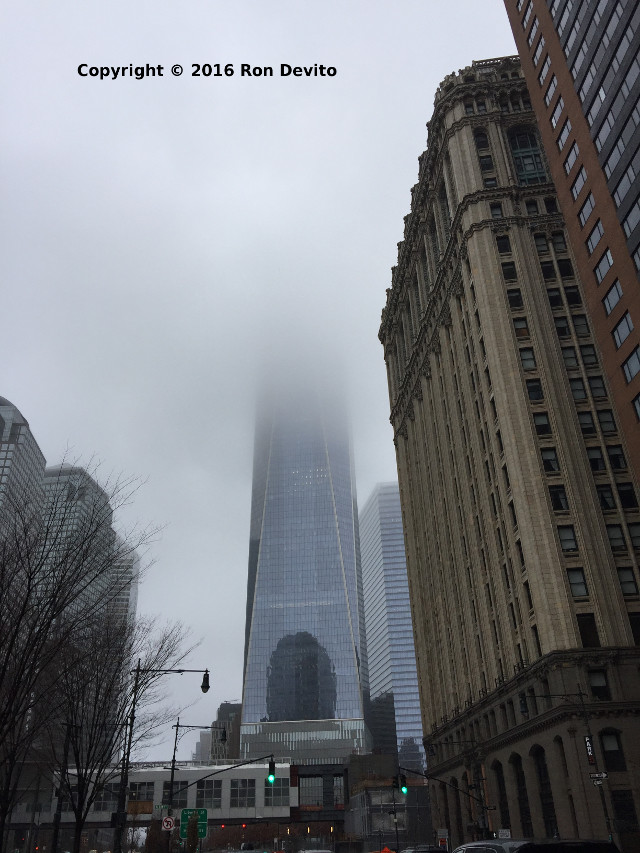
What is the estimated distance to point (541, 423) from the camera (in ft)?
204

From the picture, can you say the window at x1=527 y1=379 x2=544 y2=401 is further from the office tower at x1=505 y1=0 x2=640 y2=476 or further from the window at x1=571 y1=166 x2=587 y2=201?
the window at x1=571 y1=166 x2=587 y2=201

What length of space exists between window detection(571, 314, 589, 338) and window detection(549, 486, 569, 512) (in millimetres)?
16445

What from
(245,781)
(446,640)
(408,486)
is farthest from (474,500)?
(245,781)

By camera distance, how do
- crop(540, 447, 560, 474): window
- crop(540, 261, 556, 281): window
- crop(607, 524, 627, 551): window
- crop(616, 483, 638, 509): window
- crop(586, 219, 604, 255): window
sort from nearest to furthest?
crop(586, 219, 604, 255): window < crop(607, 524, 627, 551): window < crop(616, 483, 638, 509): window < crop(540, 447, 560, 474): window < crop(540, 261, 556, 281): window

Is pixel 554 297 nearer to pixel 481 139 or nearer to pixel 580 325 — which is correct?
pixel 580 325

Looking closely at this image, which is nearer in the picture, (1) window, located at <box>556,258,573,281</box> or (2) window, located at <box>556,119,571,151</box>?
(2) window, located at <box>556,119,571,151</box>

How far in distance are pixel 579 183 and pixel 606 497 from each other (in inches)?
1007

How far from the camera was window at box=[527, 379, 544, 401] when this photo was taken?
63.4 meters

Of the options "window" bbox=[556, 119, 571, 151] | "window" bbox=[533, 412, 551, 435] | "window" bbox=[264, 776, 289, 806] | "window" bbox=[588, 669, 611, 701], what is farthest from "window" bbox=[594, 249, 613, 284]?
"window" bbox=[264, 776, 289, 806]

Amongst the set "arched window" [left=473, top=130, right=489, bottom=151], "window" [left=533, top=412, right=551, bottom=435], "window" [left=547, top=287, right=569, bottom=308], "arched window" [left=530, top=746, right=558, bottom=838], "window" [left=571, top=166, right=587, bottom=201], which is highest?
"arched window" [left=473, top=130, right=489, bottom=151]

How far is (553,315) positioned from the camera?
223ft

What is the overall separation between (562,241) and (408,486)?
1739 inches

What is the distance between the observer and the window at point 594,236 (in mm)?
51094

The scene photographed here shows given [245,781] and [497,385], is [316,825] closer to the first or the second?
[245,781]
